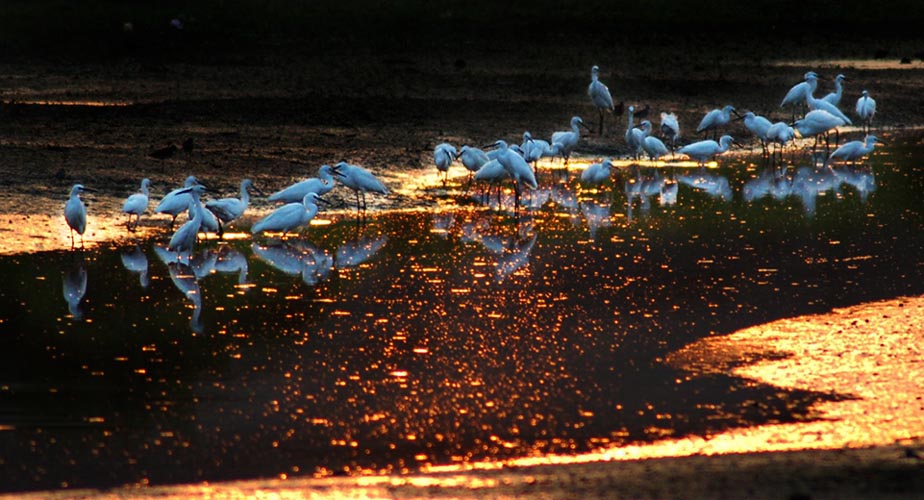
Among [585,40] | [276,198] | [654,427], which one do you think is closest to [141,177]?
[276,198]

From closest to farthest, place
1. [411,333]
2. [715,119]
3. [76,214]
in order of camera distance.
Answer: [411,333], [76,214], [715,119]

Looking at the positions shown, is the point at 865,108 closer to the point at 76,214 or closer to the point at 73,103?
the point at 73,103

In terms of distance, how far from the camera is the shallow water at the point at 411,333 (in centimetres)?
694

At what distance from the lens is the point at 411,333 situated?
9.11 metres

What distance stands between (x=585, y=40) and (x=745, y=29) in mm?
4669

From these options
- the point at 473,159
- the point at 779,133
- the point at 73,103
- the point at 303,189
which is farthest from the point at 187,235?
the point at 73,103

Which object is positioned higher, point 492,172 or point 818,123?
point 818,123

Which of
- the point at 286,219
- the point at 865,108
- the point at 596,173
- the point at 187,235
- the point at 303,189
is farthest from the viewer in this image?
the point at 865,108

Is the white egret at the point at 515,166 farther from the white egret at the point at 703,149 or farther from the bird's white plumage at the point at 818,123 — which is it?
the bird's white plumage at the point at 818,123

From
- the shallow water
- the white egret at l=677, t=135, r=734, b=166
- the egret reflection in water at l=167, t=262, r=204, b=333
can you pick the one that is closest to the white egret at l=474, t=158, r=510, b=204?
the shallow water

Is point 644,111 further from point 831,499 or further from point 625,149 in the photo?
point 831,499

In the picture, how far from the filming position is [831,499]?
233 inches

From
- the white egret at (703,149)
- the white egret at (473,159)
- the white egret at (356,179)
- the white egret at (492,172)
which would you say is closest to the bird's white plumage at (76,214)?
the white egret at (356,179)

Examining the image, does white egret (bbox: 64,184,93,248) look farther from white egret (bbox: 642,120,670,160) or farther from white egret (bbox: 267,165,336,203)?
white egret (bbox: 642,120,670,160)
